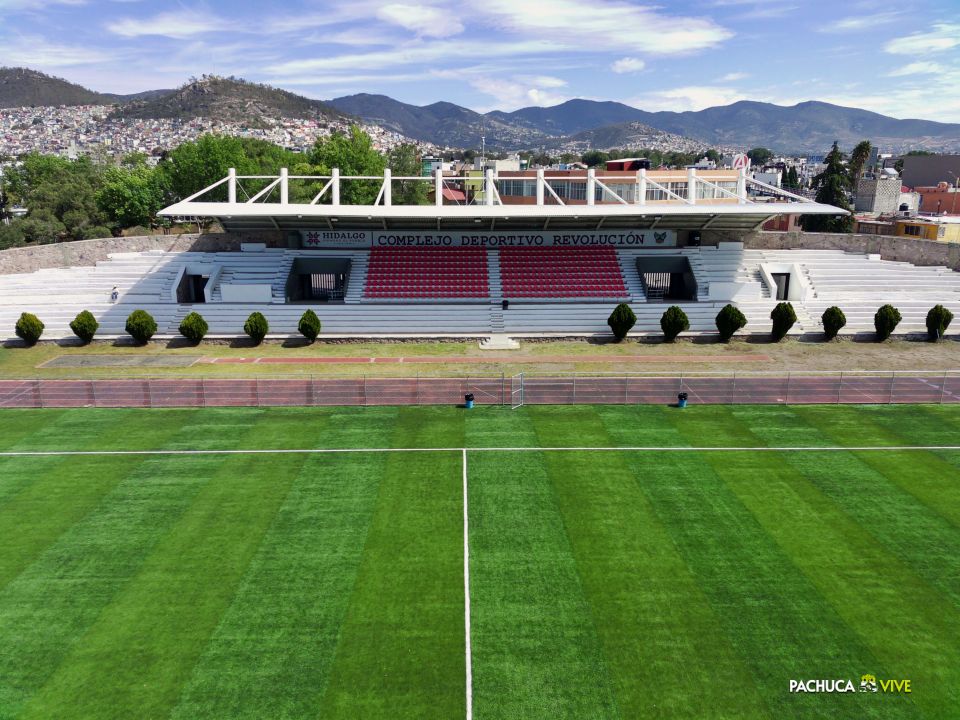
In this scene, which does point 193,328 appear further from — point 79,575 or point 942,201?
point 942,201

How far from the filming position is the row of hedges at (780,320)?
3759 centimetres

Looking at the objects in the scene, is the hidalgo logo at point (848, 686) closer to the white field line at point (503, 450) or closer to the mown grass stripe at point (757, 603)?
the mown grass stripe at point (757, 603)

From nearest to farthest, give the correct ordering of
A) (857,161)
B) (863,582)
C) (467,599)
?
(467,599)
(863,582)
(857,161)

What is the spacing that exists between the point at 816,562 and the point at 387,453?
44.0ft

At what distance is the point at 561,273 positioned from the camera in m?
44.9

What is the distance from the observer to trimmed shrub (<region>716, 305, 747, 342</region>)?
37656 millimetres

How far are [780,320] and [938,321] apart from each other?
8.92 metres

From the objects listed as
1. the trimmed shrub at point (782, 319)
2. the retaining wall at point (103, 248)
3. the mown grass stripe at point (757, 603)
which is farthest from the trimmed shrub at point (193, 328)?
the trimmed shrub at point (782, 319)

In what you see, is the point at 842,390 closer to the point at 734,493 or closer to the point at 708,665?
the point at 734,493

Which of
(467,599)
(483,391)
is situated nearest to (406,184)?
(483,391)

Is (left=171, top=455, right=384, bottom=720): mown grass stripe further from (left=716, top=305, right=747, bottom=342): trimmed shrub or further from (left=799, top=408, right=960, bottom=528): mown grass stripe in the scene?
(left=716, top=305, right=747, bottom=342): trimmed shrub

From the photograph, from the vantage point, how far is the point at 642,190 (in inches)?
1699

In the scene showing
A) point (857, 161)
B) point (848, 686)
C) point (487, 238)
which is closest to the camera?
point (848, 686)

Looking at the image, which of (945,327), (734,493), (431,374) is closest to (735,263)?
(945,327)
